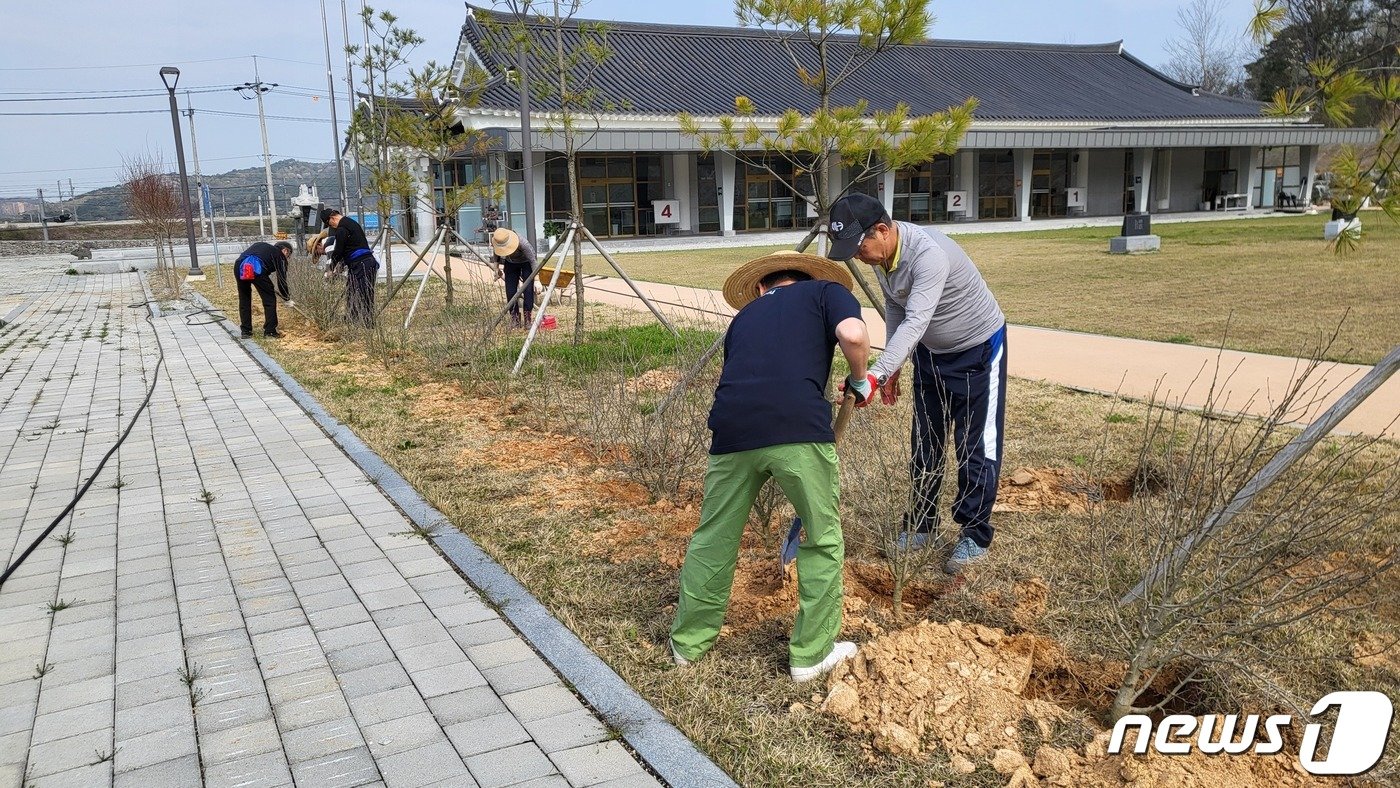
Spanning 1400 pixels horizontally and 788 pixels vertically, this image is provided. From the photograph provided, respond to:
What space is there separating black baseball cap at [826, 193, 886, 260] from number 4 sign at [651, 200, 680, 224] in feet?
94.0

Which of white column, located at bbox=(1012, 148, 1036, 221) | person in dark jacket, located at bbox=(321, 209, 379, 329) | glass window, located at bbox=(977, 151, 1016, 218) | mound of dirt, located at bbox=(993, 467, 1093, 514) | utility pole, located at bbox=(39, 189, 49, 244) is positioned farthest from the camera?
utility pole, located at bbox=(39, 189, 49, 244)

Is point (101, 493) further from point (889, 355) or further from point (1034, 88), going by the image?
point (1034, 88)

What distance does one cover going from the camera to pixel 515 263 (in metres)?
12.0

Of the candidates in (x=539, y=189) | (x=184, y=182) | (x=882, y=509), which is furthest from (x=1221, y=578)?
(x=539, y=189)

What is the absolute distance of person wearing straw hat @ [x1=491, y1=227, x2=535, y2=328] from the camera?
1134 centimetres

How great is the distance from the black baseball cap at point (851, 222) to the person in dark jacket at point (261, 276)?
10.2 meters

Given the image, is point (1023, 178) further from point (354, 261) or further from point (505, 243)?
point (354, 261)

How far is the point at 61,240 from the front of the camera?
134ft

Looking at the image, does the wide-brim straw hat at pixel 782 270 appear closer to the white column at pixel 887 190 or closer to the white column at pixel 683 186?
the white column at pixel 683 186

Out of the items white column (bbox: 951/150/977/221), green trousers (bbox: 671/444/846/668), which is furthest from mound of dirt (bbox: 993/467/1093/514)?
white column (bbox: 951/150/977/221)

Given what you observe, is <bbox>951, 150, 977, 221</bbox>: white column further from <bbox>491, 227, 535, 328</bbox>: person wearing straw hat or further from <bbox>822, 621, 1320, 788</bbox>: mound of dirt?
<bbox>822, 621, 1320, 788</bbox>: mound of dirt

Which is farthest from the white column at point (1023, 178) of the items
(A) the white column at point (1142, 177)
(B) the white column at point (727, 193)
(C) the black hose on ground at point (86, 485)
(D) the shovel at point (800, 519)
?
(D) the shovel at point (800, 519)

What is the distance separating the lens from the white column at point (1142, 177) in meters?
37.0

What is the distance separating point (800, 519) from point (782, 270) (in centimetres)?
91
